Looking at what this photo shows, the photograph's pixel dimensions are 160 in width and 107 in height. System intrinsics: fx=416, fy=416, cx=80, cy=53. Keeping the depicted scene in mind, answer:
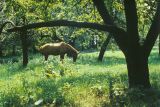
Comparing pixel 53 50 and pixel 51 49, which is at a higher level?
pixel 51 49

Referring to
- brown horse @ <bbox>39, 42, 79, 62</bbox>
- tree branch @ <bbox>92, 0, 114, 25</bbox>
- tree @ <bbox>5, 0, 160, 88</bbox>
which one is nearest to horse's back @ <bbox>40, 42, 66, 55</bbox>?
brown horse @ <bbox>39, 42, 79, 62</bbox>

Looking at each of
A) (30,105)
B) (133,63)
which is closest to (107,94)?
(133,63)

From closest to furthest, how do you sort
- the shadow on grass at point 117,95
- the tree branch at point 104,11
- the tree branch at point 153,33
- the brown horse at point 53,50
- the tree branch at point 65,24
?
1. the shadow on grass at point 117,95
2. the tree branch at point 65,24
3. the tree branch at point 153,33
4. the tree branch at point 104,11
5. the brown horse at point 53,50

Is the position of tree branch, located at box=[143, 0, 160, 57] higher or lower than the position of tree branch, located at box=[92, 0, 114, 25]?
lower

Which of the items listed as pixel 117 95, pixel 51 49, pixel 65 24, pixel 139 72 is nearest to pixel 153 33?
pixel 139 72

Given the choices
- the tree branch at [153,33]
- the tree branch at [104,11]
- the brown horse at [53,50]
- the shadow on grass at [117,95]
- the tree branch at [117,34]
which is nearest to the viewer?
the shadow on grass at [117,95]

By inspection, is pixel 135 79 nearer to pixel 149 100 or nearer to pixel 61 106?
pixel 149 100

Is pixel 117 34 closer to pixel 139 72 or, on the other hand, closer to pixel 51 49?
pixel 139 72

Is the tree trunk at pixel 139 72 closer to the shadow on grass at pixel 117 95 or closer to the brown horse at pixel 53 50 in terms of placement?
the shadow on grass at pixel 117 95

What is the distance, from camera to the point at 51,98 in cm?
1378

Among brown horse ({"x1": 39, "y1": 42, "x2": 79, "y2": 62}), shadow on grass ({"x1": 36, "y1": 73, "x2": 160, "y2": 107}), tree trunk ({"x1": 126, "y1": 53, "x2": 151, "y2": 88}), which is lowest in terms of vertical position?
brown horse ({"x1": 39, "y1": 42, "x2": 79, "y2": 62})

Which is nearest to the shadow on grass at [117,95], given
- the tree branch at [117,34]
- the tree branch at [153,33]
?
the tree branch at [117,34]

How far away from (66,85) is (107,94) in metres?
1.79

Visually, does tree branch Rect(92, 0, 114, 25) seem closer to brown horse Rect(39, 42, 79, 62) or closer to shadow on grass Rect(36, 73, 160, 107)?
shadow on grass Rect(36, 73, 160, 107)
